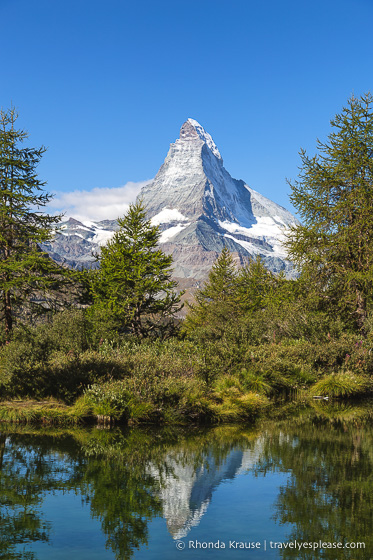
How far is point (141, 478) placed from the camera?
9859mm

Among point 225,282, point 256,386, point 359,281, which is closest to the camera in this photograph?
point 256,386

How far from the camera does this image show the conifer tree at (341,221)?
90.6 feet

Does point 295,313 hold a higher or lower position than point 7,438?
higher

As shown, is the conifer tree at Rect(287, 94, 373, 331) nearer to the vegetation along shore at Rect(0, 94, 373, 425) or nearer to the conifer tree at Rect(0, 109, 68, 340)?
the vegetation along shore at Rect(0, 94, 373, 425)

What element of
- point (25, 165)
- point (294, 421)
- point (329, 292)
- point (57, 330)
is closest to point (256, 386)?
point (294, 421)

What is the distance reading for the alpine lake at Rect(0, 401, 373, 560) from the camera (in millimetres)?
6906

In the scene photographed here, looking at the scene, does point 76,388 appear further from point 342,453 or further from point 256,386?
point 342,453

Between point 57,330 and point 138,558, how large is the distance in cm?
1709

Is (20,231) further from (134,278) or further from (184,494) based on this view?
(184,494)

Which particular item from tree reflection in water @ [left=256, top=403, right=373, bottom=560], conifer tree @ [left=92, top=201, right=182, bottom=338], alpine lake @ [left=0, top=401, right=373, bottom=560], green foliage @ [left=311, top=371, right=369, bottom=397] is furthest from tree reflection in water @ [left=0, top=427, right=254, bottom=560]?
conifer tree @ [left=92, top=201, right=182, bottom=338]

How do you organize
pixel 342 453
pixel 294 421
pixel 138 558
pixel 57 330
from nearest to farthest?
pixel 138 558 → pixel 342 453 → pixel 294 421 → pixel 57 330

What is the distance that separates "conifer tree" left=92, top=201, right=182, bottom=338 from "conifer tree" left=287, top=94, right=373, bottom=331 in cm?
795

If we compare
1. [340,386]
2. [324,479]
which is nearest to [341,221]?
[340,386]

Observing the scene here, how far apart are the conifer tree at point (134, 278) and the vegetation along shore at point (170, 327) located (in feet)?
0.28
